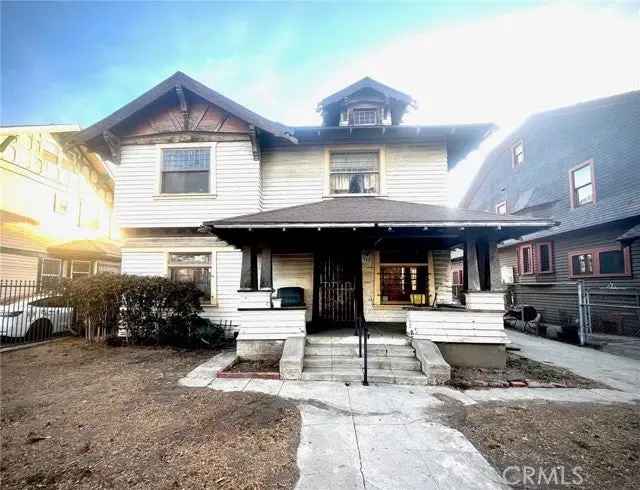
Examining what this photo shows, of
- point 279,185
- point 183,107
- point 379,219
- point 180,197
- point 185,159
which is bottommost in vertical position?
point 379,219

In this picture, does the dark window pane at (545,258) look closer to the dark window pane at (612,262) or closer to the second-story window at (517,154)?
the dark window pane at (612,262)

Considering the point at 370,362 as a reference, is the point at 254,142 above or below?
above

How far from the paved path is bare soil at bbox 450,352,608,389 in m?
0.41

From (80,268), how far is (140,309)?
36.3 feet

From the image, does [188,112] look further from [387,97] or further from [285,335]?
[285,335]

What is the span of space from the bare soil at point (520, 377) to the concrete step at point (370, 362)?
0.77 m

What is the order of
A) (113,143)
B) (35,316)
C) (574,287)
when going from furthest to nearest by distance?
(574,287)
(113,143)
(35,316)

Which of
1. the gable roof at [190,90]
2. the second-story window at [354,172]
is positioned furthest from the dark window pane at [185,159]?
the second-story window at [354,172]

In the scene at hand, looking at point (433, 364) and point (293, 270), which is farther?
point (293, 270)

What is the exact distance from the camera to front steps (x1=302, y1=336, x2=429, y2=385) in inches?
196

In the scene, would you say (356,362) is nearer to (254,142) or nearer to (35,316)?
(254,142)

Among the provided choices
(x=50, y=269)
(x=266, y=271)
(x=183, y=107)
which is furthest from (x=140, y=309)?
(x=50, y=269)

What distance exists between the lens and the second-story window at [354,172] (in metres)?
8.91

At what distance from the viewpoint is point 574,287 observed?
1216 centimetres
